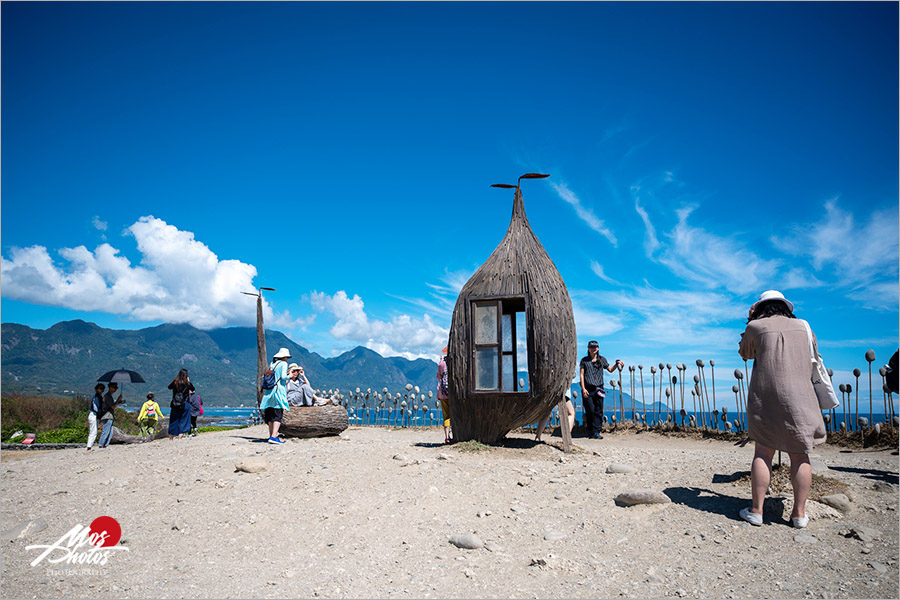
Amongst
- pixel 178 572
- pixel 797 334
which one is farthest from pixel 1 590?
pixel 797 334

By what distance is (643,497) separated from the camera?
5.59 m

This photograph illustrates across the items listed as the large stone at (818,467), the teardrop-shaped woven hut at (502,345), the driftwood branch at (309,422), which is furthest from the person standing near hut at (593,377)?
the driftwood branch at (309,422)

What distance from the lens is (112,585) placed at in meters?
4.25

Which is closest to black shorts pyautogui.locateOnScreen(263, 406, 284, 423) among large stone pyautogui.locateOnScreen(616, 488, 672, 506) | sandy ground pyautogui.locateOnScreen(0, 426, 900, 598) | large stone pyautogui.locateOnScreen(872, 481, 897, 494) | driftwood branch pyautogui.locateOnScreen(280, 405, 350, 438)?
driftwood branch pyautogui.locateOnScreen(280, 405, 350, 438)

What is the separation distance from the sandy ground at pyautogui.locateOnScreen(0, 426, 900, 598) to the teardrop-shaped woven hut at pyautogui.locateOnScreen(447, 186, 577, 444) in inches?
32.6

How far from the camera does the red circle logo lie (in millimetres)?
5271

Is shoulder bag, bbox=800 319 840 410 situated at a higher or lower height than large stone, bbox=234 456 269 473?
higher

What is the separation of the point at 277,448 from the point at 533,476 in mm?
5441

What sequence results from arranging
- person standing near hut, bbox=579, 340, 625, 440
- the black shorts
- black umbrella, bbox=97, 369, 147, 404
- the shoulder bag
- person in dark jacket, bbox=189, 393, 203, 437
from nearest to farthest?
the shoulder bag < the black shorts < person standing near hut, bbox=579, 340, 625, 440 < black umbrella, bbox=97, 369, 147, 404 < person in dark jacket, bbox=189, 393, 203, 437

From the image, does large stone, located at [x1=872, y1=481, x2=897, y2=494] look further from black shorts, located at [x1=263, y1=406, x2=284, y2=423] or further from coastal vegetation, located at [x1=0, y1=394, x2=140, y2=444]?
coastal vegetation, located at [x1=0, y1=394, x2=140, y2=444]

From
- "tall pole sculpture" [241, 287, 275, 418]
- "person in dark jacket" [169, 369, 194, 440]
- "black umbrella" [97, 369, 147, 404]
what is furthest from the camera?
"tall pole sculpture" [241, 287, 275, 418]

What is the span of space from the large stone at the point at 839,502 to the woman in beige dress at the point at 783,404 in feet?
2.27

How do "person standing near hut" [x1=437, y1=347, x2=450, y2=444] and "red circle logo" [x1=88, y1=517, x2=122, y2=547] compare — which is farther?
"person standing near hut" [x1=437, y1=347, x2=450, y2=444]

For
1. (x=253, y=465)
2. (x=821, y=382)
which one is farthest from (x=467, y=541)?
(x=253, y=465)
